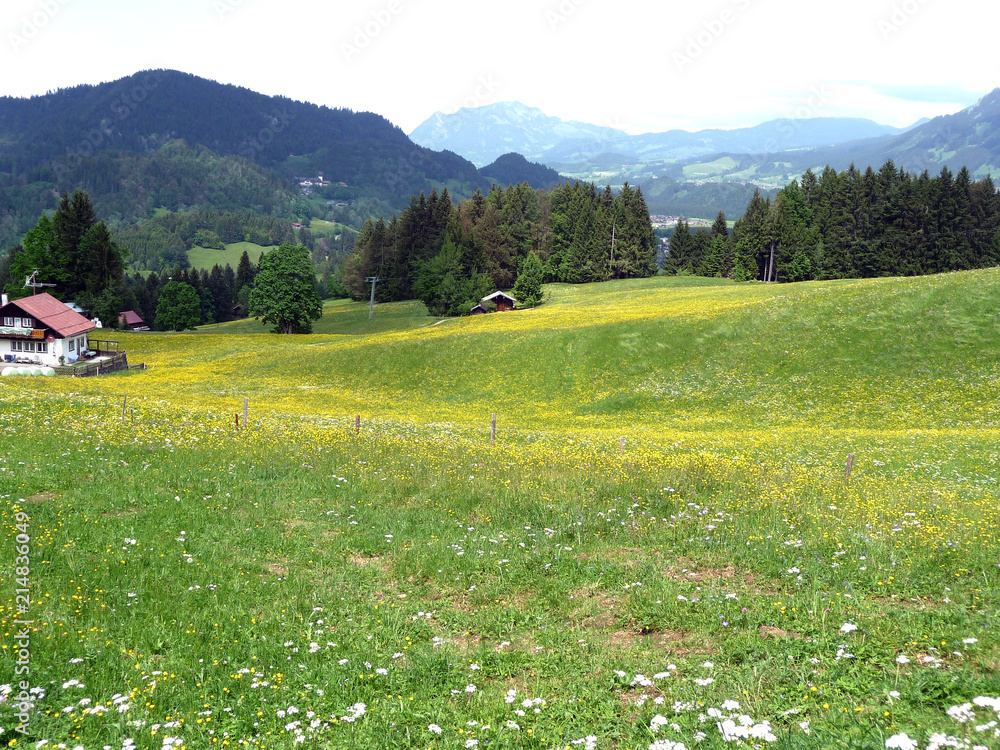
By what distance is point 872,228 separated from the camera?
110625mm

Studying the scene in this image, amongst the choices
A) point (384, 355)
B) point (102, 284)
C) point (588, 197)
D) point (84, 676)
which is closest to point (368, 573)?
point (84, 676)

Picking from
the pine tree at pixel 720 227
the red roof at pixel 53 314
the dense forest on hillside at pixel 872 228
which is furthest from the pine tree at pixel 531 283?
the red roof at pixel 53 314

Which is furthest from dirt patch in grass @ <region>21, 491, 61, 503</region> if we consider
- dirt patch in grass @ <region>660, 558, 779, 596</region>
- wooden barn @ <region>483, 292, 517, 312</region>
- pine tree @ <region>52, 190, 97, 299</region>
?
pine tree @ <region>52, 190, 97, 299</region>

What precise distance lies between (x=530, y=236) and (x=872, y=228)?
211ft

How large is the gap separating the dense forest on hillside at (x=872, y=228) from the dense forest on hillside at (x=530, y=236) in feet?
76.8

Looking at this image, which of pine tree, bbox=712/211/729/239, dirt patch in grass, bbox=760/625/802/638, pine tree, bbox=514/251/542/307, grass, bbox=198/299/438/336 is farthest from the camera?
pine tree, bbox=712/211/729/239

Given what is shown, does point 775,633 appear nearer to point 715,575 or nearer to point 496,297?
point 715,575

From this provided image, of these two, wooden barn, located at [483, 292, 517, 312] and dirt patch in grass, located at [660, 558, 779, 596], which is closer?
dirt patch in grass, located at [660, 558, 779, 596]

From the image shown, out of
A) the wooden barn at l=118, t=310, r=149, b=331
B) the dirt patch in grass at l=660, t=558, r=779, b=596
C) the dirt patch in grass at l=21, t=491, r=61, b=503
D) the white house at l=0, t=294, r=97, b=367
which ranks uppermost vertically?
the wooden barn at l=118, t=310, r=149, b=331

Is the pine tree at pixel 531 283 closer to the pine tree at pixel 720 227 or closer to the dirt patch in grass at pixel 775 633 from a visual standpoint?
the pine tree at pixel 720 227

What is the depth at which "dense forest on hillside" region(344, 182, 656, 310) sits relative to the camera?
130375mm

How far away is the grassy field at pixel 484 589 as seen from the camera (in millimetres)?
7820

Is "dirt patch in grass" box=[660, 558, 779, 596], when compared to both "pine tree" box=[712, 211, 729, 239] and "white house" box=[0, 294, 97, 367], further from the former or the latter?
"pine tree" box=[712, 211, 729, 239]

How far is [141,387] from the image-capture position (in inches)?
2063
